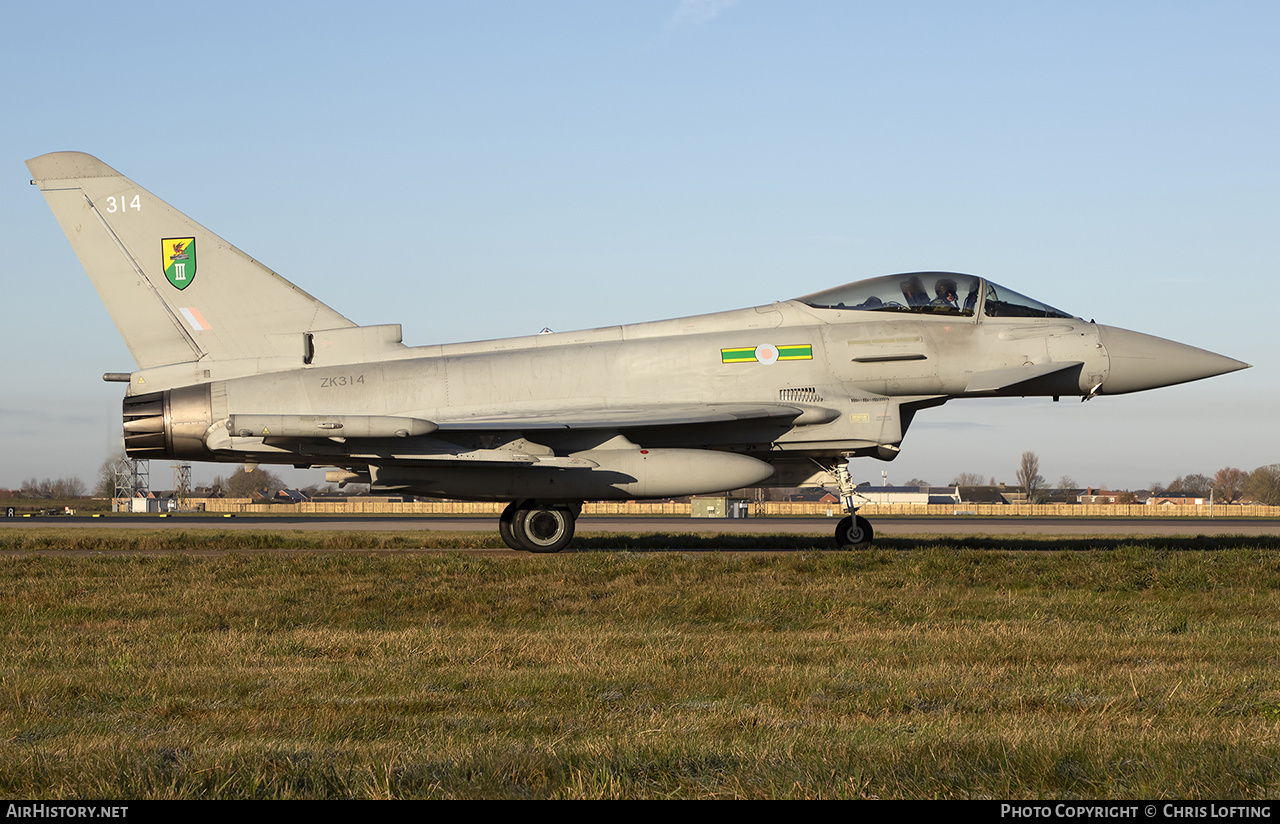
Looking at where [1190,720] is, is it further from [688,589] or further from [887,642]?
[688,589]

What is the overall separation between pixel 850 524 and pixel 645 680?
1055 cm

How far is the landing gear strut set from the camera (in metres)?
15.9

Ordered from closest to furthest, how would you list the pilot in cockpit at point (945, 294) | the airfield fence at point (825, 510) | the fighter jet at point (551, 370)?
the fighter jet at point (551, 370) < the pilot in cockpit at point (945, 294) < the airfield fence at point (825, 510)

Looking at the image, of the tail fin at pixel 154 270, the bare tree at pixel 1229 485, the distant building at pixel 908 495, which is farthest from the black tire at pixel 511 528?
the bare tree at pixel 1229 485

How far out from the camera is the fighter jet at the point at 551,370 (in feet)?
49.3

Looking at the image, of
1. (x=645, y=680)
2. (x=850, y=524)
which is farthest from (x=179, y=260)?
(x=645, y=680)

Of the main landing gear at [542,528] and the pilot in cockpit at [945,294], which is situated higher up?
the pilot in cockpit at [945,294]

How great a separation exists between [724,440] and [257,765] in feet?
39.6

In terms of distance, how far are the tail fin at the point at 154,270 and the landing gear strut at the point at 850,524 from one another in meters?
8.44

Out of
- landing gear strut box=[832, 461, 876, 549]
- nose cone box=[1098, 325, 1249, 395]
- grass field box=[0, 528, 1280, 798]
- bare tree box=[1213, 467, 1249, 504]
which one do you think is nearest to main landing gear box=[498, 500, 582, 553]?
grass field box=[0, 528, 1280, 798]

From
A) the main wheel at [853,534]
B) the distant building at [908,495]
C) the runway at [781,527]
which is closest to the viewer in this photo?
the main wheel at [853,534]

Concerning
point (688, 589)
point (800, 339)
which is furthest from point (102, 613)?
point (800, 339)

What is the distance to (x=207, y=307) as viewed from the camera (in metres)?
15.5

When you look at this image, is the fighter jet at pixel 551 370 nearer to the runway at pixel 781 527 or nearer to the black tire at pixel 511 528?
the black tire at pixel 511 528
